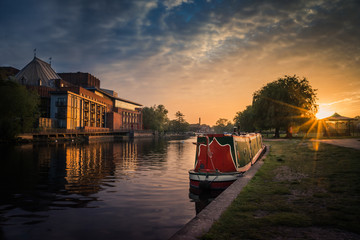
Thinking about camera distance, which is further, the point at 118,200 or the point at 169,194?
the point at 169,194

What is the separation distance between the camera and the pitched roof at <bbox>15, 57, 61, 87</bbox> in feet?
300

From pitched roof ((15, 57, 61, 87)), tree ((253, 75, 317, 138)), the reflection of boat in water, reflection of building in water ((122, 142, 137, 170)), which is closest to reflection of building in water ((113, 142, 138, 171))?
reflection of building in water ((122, 142, 137, 170))

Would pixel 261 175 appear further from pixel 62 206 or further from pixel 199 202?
pixel 62 206

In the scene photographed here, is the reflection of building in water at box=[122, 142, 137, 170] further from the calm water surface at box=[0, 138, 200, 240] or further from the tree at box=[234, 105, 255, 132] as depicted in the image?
the tree at box=[234, 105, 255, 132]


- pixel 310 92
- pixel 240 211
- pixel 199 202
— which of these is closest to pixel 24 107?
pixel 199 202

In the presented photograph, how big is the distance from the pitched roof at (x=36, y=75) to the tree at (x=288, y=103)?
271ft

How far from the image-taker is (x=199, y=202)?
1159 cm

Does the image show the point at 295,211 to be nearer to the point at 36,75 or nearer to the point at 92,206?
the point at 92,206

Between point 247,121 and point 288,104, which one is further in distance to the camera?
point 247,121

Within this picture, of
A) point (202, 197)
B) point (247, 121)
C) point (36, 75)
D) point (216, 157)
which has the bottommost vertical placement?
point (202, 197)

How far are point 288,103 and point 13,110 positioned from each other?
2470 inches

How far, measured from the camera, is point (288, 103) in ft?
185

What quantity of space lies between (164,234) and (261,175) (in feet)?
26.2

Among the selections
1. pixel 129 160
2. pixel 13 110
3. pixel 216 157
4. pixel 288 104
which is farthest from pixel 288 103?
pixel 13 110
